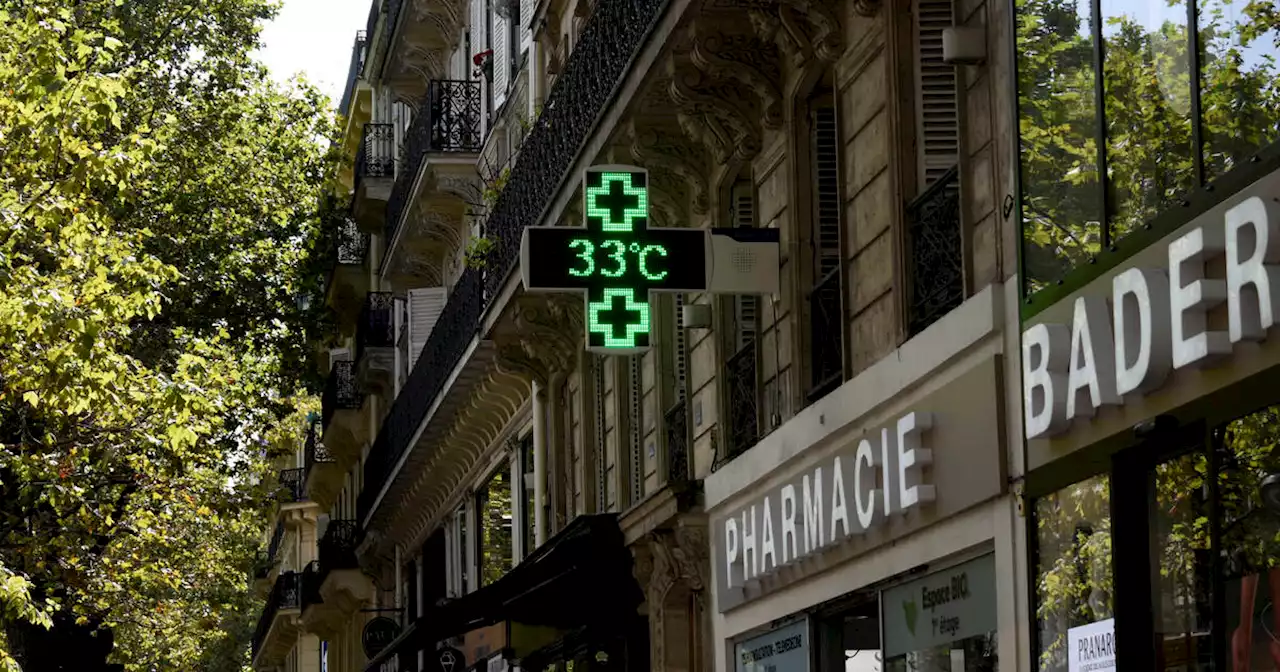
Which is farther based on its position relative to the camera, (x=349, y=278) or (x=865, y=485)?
(x=349, y=278)

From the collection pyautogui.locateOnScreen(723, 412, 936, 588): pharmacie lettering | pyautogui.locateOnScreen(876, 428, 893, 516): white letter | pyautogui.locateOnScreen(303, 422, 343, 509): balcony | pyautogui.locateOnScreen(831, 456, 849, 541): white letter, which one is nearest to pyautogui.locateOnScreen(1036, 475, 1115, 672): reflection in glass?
pyautogui.locateOnScreen(723, 412, 936, 588): pharmacie lettering

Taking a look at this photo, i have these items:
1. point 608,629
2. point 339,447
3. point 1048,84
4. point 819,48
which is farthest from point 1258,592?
point 339,447

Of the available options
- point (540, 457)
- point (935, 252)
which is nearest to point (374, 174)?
point (540, 457)

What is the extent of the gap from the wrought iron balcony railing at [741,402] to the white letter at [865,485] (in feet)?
10.0

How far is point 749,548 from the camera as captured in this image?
16.1m

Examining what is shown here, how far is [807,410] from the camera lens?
14.5 m

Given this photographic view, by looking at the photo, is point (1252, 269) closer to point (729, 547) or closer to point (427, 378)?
point (729, 547)

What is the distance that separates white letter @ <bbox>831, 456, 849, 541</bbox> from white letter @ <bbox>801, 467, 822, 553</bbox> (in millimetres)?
180

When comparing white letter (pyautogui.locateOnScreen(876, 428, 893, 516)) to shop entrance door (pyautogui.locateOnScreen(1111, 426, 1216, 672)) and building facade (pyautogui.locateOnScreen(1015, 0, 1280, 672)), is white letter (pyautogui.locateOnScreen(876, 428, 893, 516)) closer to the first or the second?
building facade (pyautogui.locateOnScreen(1015, 0, 1280, 672))

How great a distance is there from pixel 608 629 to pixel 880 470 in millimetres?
7736

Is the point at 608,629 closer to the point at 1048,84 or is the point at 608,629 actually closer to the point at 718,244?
the point at 718,244

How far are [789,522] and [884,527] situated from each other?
176 centimetres

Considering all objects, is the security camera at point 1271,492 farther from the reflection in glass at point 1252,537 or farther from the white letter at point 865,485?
the white letter at point 865,485

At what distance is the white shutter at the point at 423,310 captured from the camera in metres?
36.1
